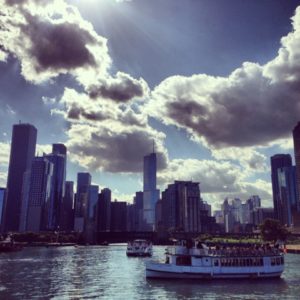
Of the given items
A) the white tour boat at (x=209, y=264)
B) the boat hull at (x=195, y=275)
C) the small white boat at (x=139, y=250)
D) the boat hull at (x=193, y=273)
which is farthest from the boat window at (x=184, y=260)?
the small white boat at (x=139, y=250)

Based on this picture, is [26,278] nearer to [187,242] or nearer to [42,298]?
[42,298]

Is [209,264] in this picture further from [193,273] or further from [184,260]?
[184,260]

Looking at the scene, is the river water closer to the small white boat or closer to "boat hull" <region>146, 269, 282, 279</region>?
"boat hull" <region>146, 269, 282, 279</region>

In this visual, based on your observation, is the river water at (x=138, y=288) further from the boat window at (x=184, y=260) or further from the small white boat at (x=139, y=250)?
the small white boat at (x=139, y=250)

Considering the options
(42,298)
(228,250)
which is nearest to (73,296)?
(42,298)

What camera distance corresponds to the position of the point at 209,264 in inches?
3150

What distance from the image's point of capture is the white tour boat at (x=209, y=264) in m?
79.0

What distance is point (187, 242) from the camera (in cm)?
8162

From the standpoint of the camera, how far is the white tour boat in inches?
3110

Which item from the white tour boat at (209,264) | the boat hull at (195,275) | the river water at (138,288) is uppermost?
the white tour boat at (209,264)

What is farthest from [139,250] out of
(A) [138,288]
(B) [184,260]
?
(A) [138,288]

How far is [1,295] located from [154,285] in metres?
28.0

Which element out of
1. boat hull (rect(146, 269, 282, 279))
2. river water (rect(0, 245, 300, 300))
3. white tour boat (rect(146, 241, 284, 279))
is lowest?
river water (rect(0, 245, 300, 300))

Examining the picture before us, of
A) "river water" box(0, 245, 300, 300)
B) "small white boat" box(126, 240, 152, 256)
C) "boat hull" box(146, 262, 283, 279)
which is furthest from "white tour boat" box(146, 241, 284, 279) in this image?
"small white boat" box(126, 240, 152, 256)
